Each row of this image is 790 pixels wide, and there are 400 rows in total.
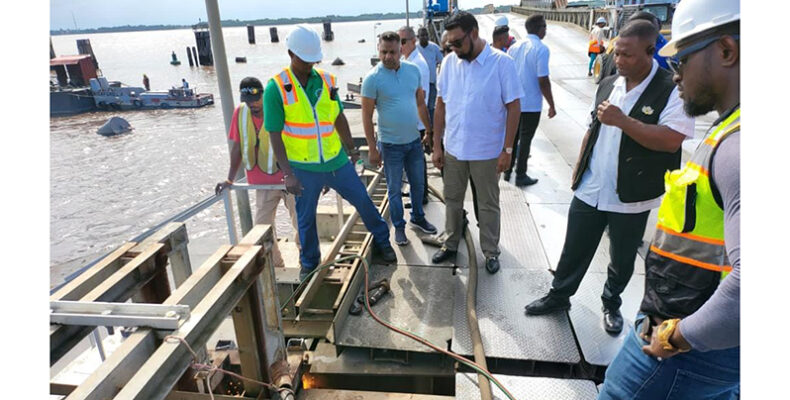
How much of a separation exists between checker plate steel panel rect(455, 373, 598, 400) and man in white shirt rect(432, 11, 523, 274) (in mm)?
1152

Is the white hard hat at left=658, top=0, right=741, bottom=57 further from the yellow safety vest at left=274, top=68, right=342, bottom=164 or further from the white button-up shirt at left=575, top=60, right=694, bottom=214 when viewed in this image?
the yellow safety vest at left=274, top=68, right=342, bottom=164

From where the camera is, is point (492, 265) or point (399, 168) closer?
point (492, 265)

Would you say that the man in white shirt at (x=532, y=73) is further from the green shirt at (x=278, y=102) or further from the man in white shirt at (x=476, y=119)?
the green shirt at (x=278, y=102)

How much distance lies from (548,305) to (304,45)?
257cm

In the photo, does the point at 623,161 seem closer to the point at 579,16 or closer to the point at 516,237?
the point at 516,237

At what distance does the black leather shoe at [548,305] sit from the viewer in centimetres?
300

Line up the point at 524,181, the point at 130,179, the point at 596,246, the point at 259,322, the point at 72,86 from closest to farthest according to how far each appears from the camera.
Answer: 1. the point at 259,322
2. the point at 596,246
3. the point at 524,181
4. the point at 130,179
5. the point at 72,86

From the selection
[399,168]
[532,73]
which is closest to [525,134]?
[532,73]

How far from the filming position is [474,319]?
298 cm

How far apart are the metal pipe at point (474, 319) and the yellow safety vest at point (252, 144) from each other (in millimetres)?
2030

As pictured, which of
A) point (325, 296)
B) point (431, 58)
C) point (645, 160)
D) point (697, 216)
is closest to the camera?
point (697, 216)

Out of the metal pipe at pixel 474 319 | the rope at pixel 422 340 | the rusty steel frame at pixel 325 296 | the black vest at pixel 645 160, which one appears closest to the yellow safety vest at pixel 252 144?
the rusty steel frame at pixel 325 296

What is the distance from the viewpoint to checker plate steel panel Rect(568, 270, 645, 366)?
2682mm
